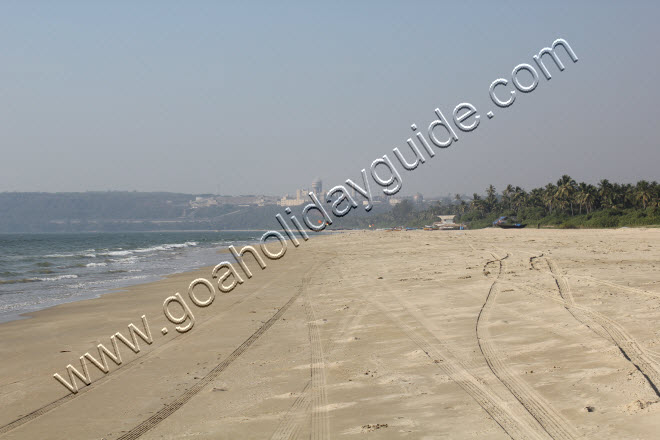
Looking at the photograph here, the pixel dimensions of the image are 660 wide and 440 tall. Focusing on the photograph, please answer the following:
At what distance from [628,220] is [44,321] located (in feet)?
190

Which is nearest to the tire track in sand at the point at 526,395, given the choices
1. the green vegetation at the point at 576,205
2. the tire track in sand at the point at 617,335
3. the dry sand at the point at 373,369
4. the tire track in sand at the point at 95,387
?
the dry sand at the point at 373,369

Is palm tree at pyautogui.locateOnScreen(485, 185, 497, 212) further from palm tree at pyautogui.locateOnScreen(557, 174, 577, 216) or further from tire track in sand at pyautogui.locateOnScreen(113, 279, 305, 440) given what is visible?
tire track in sand at pyautogui.locateOnScreen(113, 279, 305, 440)

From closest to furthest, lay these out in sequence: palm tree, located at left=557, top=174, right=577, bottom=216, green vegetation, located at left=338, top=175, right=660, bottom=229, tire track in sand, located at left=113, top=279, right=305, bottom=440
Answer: tire track in sand, located at left=113, top=279, right=305, bottom=440 → green vegetation, located at left=338, top=175, right=660, bottom=229 → palm tree, located at left=557, top=174, right=577, bottom=216

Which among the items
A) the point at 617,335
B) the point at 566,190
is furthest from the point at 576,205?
the point at 617,335

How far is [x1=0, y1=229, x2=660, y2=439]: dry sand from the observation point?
4926 millimetres

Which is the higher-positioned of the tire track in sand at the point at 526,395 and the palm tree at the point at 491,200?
the tire track in sand at the point at 526,395

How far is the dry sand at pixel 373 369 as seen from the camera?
4926 millimetres

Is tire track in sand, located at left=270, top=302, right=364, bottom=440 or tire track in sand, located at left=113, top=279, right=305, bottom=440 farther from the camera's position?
tire track in sand, located at left=113, top=279, right=305, bottom=440

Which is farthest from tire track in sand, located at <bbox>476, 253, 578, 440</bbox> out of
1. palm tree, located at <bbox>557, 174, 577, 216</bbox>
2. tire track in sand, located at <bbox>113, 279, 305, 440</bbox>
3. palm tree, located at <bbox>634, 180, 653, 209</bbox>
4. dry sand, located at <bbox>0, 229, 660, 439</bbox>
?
palm tree, located at <bbox>557, 174, 577, 216</bbox>

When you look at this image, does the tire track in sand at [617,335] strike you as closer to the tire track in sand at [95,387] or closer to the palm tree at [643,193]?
the tire track in sand at [95,387]

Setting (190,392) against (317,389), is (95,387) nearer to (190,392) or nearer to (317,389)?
(190,392)

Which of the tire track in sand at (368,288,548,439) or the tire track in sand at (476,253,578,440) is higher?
the tire track in sand at (368,288,548,439)

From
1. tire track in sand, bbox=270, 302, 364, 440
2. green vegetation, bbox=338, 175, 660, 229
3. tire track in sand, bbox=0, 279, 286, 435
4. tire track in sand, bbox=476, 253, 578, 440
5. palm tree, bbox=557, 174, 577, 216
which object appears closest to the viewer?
tire track in sand, bbox=476, 253, 578, 440

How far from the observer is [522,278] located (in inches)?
551
